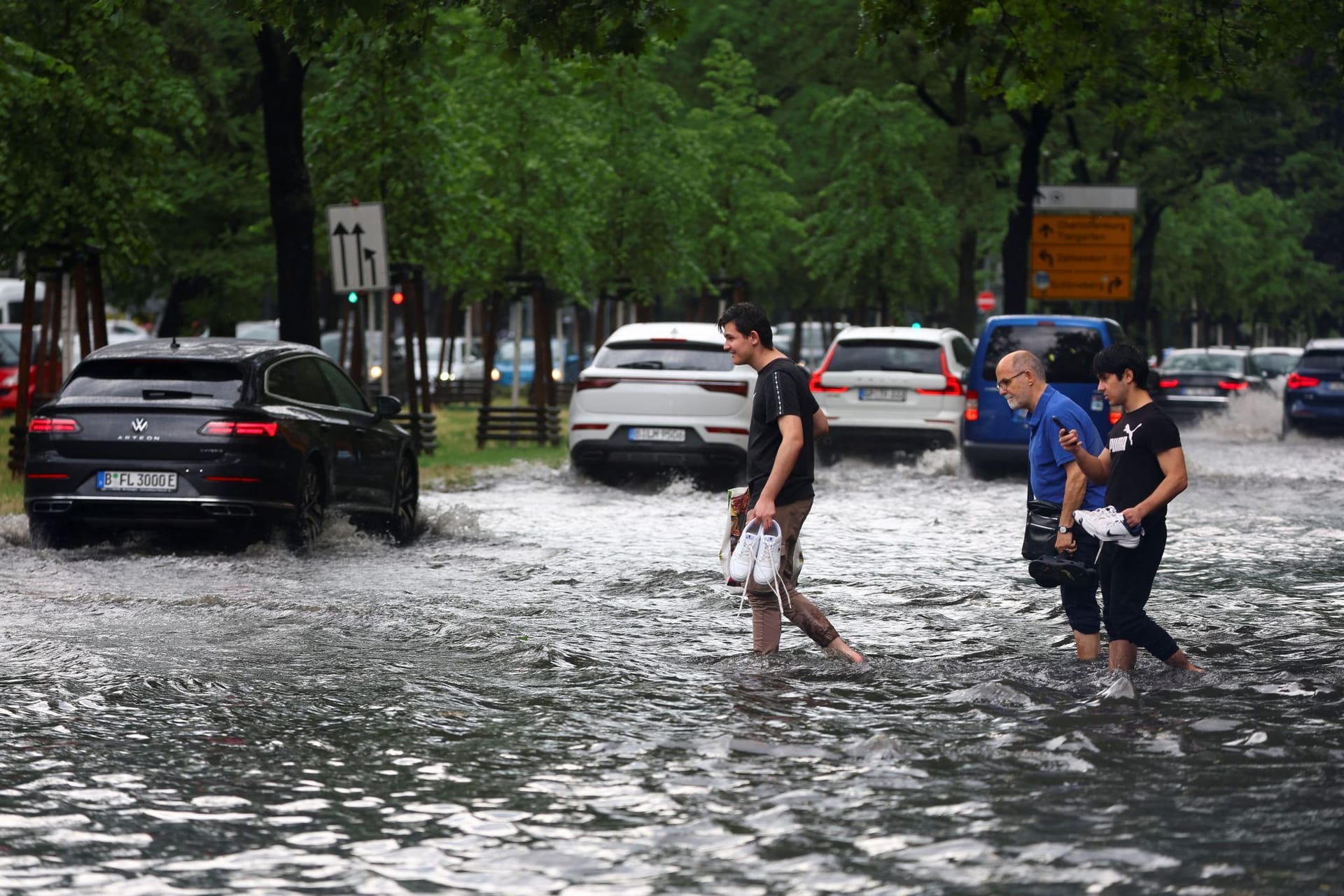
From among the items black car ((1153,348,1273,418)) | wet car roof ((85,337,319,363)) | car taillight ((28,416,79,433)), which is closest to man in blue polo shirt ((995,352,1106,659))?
wet car roof ((85,337,319,363))

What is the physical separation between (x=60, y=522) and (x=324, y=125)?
14675 millimetres

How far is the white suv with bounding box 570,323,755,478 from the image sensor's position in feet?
73.3

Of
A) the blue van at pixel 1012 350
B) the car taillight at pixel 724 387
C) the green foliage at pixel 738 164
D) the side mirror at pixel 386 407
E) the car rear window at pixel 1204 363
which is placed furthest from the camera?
the green foliage at pixel 738 164

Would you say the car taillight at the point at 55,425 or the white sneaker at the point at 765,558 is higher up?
the car taillight at the point at 55,425

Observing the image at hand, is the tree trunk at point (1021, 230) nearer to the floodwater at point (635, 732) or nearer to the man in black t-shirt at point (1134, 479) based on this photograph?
the floodwater at point (635, 732)

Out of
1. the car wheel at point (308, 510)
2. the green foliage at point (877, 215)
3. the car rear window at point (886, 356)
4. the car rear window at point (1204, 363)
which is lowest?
the car wheel at point (308, 510)

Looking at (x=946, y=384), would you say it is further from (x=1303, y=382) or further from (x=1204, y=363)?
(x=1204, y=363)

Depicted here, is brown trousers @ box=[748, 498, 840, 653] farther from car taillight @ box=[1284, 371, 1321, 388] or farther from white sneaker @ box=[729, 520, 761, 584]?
car taillight @ box=[1284, 371, 1321, 388]

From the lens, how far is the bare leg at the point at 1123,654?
9695 mm

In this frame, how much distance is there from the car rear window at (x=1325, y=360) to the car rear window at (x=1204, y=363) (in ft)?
15.9

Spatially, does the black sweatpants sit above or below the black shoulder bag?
A: below

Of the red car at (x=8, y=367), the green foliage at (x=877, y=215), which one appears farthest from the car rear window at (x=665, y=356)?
the green foliage at (x=877, y=215)

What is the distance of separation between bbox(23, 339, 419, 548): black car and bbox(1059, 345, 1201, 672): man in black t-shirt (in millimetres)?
6892

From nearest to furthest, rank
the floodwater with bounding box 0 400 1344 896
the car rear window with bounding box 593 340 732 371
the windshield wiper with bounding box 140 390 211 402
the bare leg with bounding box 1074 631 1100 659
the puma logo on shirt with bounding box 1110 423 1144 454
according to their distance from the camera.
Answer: the floodwater with bounding box 0 400 1344 896 → the puma logo on shirt with bounding box 1110 423 1144 454 → the bare leg with bounding box 1074 631 1100 659 → the windshield wiper with bounding box 140 390 211 402 → the car rear window with bounding box 593 340 732 371
